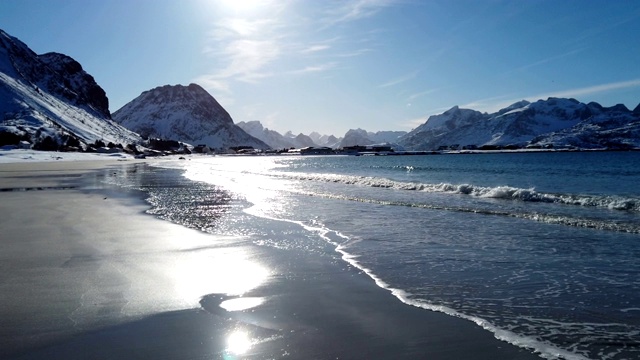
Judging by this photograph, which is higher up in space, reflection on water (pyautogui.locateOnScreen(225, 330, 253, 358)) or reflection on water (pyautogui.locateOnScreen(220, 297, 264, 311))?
reflection on water (pyautogui.locateOnScreen(225, 330, 253, 358))

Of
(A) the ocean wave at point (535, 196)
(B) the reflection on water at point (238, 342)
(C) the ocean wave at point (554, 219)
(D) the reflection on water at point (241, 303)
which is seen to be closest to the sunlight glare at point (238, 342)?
(B) the reflection on water at point (238, 342)

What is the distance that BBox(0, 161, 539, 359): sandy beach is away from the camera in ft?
18.9

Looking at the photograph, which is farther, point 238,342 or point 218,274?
point 218,274

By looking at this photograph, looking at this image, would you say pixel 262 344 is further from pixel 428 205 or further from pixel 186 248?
pixel 428 205

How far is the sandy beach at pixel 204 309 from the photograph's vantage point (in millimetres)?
5750

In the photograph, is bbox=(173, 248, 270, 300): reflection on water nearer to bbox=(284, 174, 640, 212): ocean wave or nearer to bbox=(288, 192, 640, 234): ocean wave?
bbox=(288, 192, 640, 234): ocean wave

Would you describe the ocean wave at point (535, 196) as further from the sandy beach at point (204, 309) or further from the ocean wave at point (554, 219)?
the sandy beach at point (204, 309)

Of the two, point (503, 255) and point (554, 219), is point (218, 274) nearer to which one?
point (503, 255)

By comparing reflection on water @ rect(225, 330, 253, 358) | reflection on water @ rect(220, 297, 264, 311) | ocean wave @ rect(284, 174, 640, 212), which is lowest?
reflection on water @ rect(220, 297, 264, 311)

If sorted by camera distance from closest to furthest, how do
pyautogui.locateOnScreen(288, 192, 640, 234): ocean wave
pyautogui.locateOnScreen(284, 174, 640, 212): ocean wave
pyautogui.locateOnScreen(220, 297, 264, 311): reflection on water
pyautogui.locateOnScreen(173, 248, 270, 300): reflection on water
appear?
pyautogui.locateOnScreen(220, 297, 264, 311): reflection on water
pyautogui.locateOnScreen(173, 248, 270, 300): reflection on water
pyautogui.locateOnScreen(288, 192, 640, 234): ocean wave
pyautogui.locateOnScreen(284, 174, 640, 212): ocean wave

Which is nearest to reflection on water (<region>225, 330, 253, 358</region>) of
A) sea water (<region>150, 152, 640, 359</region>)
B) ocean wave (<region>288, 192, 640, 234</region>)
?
sea water (<region>150, 152, 640, 359</region>)

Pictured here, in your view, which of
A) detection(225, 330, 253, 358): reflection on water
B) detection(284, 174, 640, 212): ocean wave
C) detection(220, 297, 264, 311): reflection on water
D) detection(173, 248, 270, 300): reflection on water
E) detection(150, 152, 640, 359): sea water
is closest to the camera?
detection(225, 330, 253, 358): reflection on water

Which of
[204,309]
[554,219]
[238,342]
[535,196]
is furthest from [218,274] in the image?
[535,196]

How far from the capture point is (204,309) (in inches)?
286
